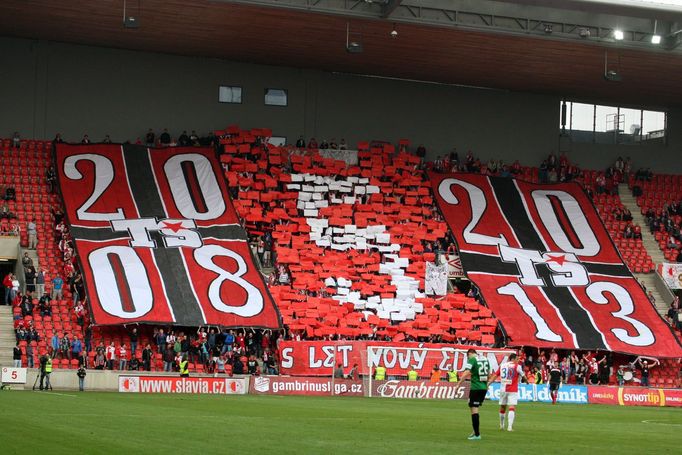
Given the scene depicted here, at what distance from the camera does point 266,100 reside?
57781 millimetres

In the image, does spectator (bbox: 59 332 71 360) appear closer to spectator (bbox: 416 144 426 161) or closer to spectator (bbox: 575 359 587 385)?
spectator (bbox: 575 359 587 385)

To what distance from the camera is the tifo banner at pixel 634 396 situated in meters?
42.6

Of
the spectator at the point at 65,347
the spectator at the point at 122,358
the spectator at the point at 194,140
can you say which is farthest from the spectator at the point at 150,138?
the spectator at the point at 65,347

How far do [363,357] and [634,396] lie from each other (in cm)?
1008

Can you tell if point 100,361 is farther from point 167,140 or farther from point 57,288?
point 167,140

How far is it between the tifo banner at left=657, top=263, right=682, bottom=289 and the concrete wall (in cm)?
966

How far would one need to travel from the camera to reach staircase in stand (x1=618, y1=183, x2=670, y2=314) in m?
55.0

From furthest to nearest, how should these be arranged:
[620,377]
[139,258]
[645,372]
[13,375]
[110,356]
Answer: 1. [645,372]
2. [620,377]
3. [139,258]
4. [110,356]
5. [13,375]

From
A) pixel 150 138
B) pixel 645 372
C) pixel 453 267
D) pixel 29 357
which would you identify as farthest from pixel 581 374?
pixel 150 138

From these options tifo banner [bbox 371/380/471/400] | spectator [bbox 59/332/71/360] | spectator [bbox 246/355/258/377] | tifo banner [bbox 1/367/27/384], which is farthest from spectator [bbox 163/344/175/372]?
tifo banner [bbox 371/380/471/400]

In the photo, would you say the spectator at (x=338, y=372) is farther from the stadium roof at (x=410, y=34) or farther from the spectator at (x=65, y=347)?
the stadium roof at (x=410, y=34)

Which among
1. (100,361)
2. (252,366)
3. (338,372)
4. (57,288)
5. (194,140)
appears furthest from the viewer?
(194,140)

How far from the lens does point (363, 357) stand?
43594 millimetres

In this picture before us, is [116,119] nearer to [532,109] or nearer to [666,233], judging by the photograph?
[532,109]
